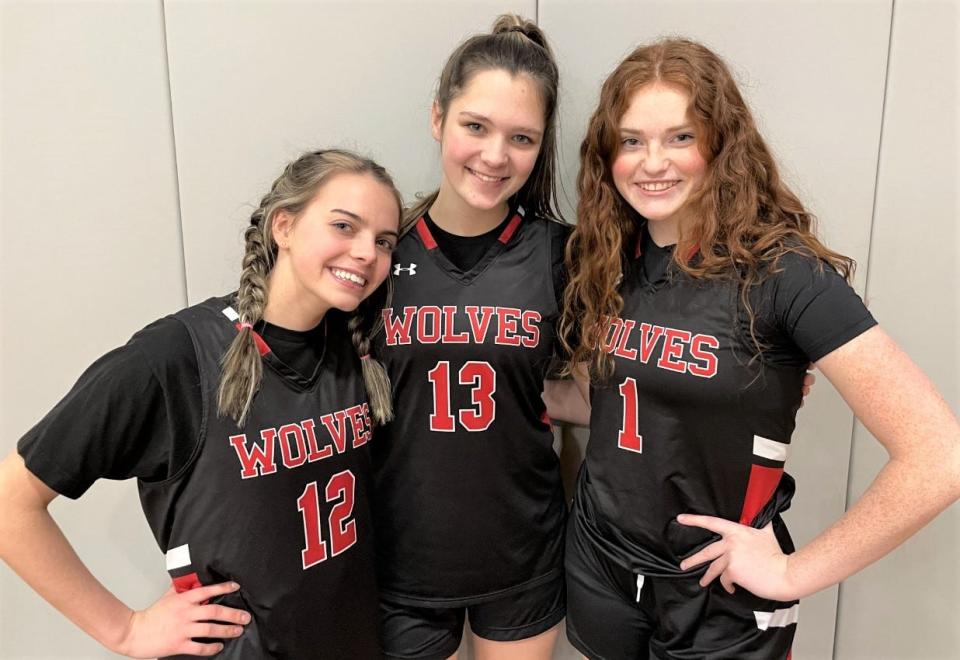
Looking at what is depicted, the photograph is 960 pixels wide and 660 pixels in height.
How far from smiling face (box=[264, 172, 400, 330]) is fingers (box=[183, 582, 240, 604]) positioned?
41cm

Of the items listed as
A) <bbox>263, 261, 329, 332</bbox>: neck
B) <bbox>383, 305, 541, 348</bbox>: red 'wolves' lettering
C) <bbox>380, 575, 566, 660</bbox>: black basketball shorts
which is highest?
<bbox>263, 261, 329, 332</bbox>: neck

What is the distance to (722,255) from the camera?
1098 millimetres

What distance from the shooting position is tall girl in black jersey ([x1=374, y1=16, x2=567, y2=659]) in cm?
121

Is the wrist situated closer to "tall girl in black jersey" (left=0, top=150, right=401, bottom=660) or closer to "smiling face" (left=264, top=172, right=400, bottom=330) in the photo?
"tall girl in black jersey" (left=0, top=150, right=401, bottom=660)

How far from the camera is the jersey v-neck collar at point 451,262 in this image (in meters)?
1.26

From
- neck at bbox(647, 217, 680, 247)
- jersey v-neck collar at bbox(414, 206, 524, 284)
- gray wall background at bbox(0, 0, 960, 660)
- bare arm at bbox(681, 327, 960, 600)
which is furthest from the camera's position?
gray wall background at bbox(0, 0, 960, 660)

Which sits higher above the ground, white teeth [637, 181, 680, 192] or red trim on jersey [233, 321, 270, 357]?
white teeth [637, 181, 680, 192]

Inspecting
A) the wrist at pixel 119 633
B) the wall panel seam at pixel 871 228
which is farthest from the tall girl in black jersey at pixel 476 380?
the wall panel seam at pixel 871 228

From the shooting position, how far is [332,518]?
1.09m

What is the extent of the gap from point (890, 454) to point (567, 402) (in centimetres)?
62

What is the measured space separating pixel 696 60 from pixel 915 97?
624 mm

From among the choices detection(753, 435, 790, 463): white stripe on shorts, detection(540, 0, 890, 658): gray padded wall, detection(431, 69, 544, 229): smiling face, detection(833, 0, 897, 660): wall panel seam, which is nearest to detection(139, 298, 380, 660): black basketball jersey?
detection(431, 69, 544, 229): smiling face

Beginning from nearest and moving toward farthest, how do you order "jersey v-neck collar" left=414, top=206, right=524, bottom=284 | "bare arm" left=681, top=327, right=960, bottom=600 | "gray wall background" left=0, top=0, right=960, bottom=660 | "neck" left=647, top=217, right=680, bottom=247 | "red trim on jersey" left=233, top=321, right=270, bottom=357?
"bare arm" left=681, top=327, right=960, bottom=600
"red trim on jersey" left=233, top=321, right=270, bottom=357
"neck" left=647, top=217, right=680, bottom=247
"jersey v-neck collar" left=414, top=206, right=524, bottom=284
"gray wall background" left=0, top=0, right=960, bottom=660

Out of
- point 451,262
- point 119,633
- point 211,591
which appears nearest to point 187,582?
point 211,591
